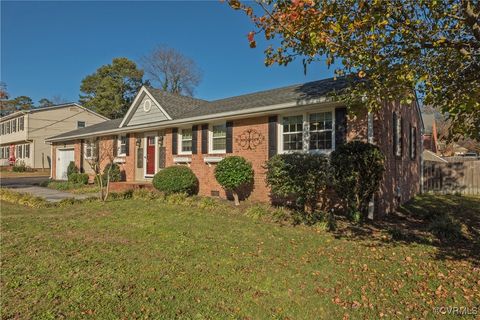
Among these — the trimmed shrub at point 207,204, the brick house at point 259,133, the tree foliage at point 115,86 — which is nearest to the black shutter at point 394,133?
the brick house at point 259,133

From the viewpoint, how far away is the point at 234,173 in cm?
1012

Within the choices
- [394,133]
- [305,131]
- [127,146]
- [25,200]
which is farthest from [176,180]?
[394,133]

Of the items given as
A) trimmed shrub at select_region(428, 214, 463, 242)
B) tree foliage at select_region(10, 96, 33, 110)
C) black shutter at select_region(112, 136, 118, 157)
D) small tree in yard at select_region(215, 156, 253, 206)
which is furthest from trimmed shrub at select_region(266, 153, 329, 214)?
tree foliage at select_region(10, 96, 33, 110)

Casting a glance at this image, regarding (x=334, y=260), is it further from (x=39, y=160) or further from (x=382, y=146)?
(x=39, y=160)

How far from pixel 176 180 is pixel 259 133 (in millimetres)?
3791

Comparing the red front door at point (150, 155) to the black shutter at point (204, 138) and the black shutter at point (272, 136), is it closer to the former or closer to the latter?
the black shutter at point (204, 138)

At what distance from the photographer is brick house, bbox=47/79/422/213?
8.88 metres

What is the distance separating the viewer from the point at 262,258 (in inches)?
194

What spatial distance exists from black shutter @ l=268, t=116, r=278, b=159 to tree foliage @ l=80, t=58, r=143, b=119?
36.9 m

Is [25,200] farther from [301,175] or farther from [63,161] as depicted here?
[63,161]

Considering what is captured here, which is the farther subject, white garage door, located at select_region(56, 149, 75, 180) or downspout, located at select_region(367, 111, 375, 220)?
white garage door, located at select_region(56, 149, 75, 180)

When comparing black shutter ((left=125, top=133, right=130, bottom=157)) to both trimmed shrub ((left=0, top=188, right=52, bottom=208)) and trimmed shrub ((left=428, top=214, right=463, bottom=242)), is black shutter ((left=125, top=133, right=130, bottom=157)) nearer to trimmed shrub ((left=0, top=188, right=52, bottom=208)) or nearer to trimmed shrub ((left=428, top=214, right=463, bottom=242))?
trimmed shrub ((left=0, top=188, right=52, bottom=208))

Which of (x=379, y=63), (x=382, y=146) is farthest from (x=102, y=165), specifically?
(x=379, y=63)

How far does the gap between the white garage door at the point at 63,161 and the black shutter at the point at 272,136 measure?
17.8 m
